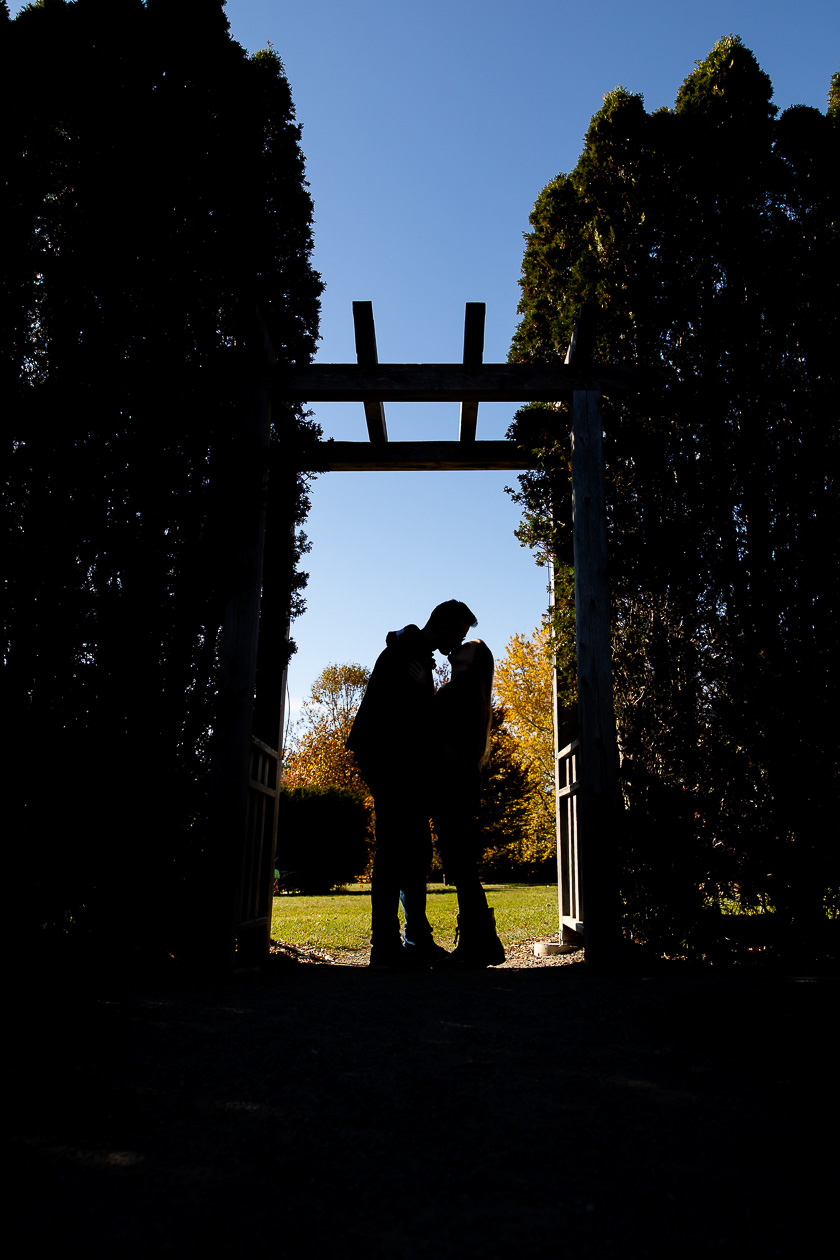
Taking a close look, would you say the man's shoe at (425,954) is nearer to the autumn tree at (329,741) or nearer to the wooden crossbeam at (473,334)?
the wooden crossbeam at (473,334)

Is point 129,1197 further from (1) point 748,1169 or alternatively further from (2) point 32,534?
(2) point 32,534

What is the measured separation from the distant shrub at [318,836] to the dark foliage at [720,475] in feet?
55.5

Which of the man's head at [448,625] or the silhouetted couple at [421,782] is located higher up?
the man's head at [448,625]

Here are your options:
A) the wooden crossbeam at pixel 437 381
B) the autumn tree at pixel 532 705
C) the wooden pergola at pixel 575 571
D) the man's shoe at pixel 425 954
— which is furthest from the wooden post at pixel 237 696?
the autumn tree at pixel 532 705

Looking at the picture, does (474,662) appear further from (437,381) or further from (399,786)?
(437,381)

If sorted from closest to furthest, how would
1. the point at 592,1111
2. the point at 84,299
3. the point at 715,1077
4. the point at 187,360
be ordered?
the point at 592,1111 → the point at 715,1077 → the point at 84,299 → the point at 187,360

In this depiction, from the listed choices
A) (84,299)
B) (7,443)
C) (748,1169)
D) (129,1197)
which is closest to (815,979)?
(748,1169)

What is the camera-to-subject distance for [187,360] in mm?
4941

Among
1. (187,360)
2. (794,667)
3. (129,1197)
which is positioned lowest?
(129,1197)

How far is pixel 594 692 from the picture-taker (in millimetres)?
4895

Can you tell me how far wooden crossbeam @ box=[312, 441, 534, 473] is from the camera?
6.48 m

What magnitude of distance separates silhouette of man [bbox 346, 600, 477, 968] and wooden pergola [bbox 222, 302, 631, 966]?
0.77 metres

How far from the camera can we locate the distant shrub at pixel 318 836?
70.9ft

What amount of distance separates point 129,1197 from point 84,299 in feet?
14.4
